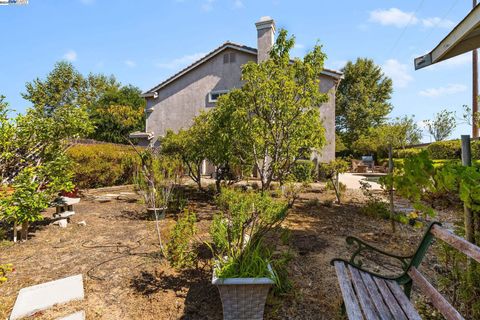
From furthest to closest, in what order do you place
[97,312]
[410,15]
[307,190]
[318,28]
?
[410,15], [307,190], [318,28], [97,312]

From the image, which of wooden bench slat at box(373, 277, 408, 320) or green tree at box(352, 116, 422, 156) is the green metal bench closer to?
wooden bench slat at box(373, 277, 408, 320)

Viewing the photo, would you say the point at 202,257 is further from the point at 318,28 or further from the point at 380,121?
the point at 380,121

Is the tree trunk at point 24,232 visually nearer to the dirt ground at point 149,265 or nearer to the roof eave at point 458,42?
the dirt ground at point 149,265

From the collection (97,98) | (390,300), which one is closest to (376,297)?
(390,300)

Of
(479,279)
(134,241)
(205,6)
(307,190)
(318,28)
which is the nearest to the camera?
(479,279)

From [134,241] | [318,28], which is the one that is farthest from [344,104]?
[134,241]

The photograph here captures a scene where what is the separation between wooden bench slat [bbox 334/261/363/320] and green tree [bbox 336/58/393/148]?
3350 centimetres

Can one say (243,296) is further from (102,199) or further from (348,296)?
(102,199)

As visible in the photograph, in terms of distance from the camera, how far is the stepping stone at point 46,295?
115 inches

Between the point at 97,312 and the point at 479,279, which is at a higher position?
the point at 479,279

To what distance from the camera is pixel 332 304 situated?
3.01 metres

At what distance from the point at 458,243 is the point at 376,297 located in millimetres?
773

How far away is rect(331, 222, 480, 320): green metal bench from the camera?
6.07 feet

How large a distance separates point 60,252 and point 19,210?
3.25ft
